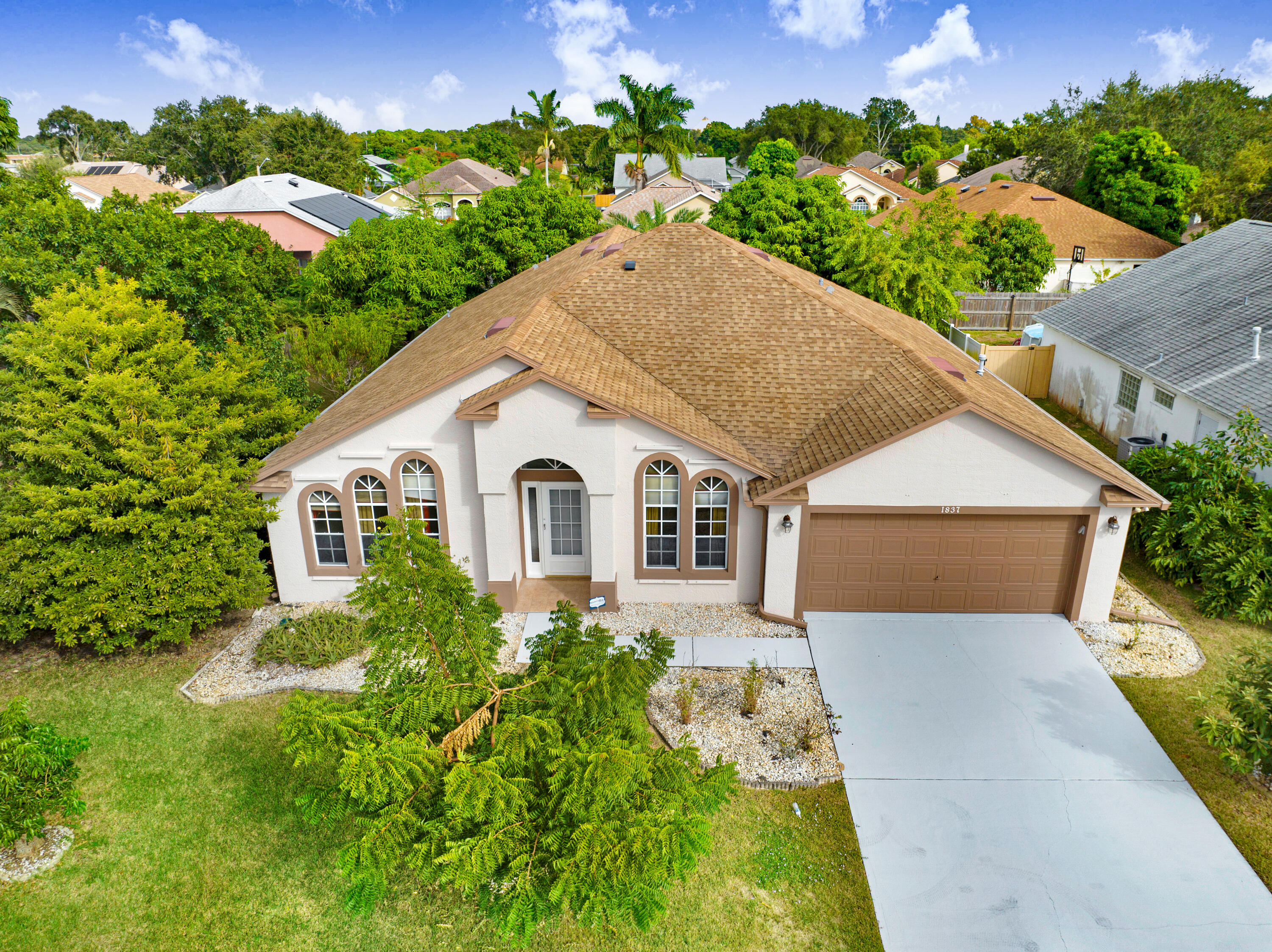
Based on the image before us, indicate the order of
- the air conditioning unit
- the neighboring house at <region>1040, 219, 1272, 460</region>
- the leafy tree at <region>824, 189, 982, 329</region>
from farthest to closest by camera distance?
the leafy tree at <region>824, 189, 982, 329</region>
the air conditioning unit
the neighboring house at <region>1040, 219, 1272, 460</region>

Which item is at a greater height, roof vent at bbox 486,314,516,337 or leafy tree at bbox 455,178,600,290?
leafy tree at bbox 455,178,600,290

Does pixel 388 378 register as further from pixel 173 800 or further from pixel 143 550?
pixel 173 800

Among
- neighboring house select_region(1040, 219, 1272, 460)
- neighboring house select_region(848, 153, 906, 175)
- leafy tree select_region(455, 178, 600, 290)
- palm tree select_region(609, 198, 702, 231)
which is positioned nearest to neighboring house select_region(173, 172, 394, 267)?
palm tree select_region(609, 198, 702, 231)

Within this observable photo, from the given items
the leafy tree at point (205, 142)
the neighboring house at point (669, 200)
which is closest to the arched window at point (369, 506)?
the neighboring house at point (669, 200)

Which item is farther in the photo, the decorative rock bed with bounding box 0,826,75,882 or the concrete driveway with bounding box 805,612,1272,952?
the decorative rock bed with bounding box 0,826,75,882

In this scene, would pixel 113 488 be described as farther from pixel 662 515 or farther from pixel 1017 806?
pixel 1017 806

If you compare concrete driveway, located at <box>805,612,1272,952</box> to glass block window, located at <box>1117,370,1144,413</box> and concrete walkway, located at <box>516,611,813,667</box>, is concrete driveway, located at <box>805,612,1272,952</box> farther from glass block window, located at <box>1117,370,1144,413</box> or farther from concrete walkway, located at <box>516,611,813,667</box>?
glass block window, located at <box>1117,370,1144,413</box>

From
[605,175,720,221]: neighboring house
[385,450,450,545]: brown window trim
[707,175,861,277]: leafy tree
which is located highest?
[605,175,720,221]: neighboring house
